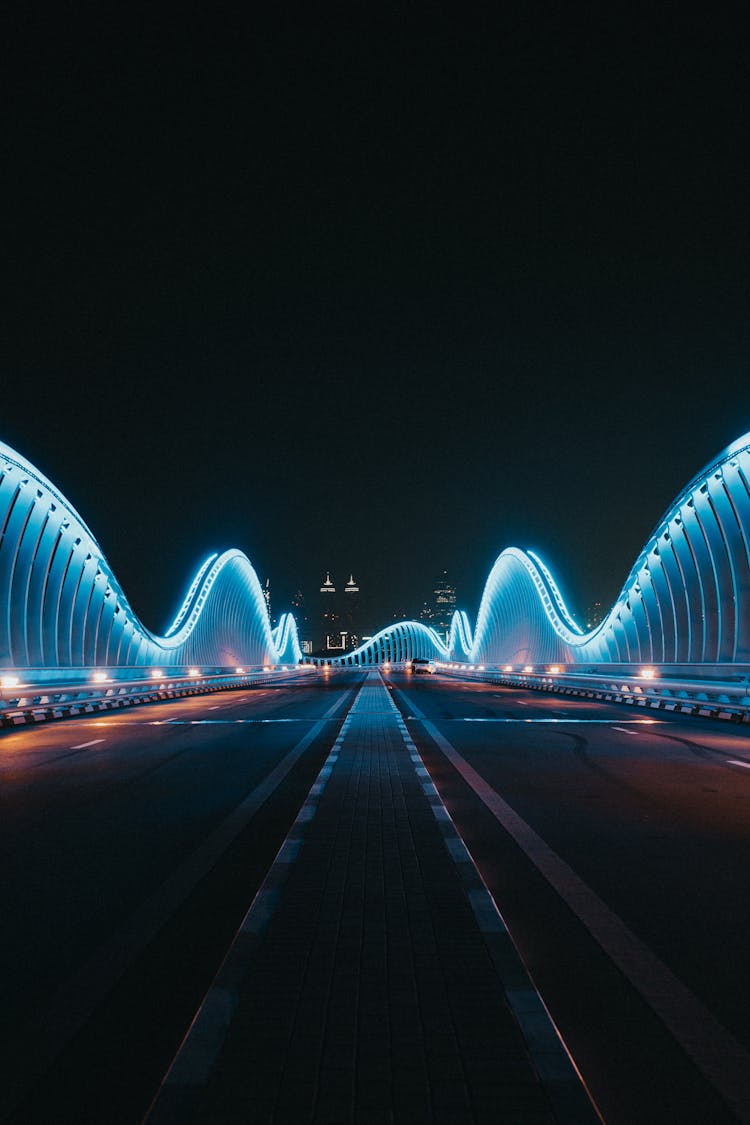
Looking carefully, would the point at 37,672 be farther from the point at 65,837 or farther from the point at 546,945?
the point at 546,945

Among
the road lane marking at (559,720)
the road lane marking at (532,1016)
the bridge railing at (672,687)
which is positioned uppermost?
the bridge railing at (672,687)

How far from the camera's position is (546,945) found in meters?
5.42

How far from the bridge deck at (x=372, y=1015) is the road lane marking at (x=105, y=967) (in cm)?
57

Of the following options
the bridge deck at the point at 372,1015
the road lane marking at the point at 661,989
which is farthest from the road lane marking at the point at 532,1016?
the road lane marking at the point at 661,989

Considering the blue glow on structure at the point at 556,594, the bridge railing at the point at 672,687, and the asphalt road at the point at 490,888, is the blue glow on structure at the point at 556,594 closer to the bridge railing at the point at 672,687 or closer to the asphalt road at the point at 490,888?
the bridge railing at the point at 672,687

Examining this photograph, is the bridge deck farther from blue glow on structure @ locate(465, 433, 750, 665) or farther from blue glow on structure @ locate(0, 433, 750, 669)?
blue glow on structure @ locate(0, 433, 750, 669)

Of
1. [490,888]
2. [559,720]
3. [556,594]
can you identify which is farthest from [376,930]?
[556,594]

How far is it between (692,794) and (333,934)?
22.7ft

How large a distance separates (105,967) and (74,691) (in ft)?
89.1

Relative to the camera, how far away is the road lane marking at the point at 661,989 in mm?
3732

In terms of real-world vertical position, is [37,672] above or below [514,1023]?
above

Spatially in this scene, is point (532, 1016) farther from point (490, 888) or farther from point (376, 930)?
point (490, 888)

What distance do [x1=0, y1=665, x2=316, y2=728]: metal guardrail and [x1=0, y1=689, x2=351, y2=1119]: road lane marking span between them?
1891 cm

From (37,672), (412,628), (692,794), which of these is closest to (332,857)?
(692,794)
